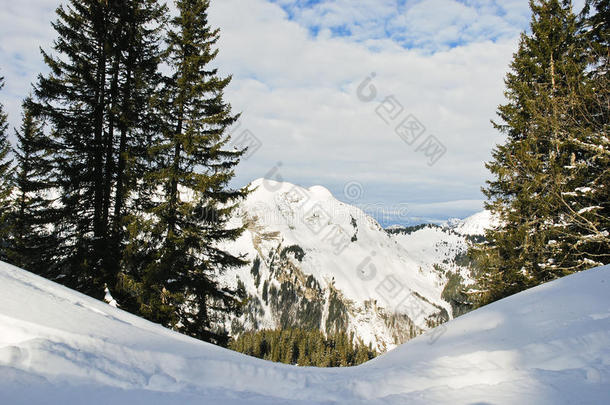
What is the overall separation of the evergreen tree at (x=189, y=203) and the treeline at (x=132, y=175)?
36 millimetres

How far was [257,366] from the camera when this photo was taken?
172 inches

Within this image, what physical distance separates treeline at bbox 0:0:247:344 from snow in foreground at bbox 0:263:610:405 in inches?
192

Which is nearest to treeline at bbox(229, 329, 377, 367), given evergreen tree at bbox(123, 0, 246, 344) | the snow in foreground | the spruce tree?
the spruce tree

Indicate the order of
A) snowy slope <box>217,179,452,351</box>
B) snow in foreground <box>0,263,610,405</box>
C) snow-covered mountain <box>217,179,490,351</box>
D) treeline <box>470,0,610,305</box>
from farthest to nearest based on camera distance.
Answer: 1. snowy slope <box>217,179,452,351</box>
2. snow-covered mountain <box>217,179,490,351</box>
3. treeline <box>470,0,610,305</box>
4. snow in foreground <box>0,263,610,405</box>

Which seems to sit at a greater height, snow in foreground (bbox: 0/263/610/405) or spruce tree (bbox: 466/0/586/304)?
spruce tree (bbox: 466/0/586/304)

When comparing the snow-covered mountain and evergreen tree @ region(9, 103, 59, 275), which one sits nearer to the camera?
evergreen tree @ region(9, 103, 59, 275)

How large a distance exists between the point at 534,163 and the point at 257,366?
10806 millimetres

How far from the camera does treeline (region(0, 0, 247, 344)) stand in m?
9.77

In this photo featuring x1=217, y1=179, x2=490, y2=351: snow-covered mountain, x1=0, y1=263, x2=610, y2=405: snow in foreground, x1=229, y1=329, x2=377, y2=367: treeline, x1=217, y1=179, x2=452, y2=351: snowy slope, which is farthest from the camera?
x1=217, y1=179, x2=452, y2=351: snowy slope

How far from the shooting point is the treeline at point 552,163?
30.6 ft

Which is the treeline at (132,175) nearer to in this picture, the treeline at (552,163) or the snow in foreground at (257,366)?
the snow in foreground at (257,366)

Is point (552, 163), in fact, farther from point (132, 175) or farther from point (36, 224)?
point (36, 224)

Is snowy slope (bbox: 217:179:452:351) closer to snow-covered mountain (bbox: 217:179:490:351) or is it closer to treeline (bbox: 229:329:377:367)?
snow-covered mountain (bbox: 217:179:490:351)

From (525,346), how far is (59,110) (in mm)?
13406
